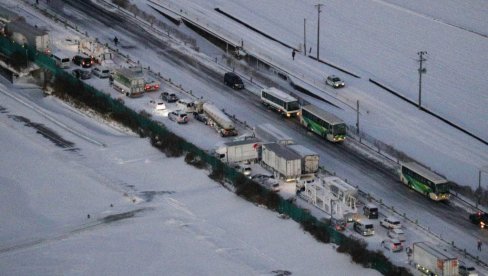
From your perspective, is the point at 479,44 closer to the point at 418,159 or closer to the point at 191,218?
the point at 418,159

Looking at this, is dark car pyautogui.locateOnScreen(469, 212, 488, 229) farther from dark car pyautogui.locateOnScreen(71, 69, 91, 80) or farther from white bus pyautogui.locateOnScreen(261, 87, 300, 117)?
dark car pyautogui.locateOnScreen(71, 69, 91, 80)

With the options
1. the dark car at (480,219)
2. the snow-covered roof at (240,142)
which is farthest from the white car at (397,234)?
the snow-covered roof at (240,142)

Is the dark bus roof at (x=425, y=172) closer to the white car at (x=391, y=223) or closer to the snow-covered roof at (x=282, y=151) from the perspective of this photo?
the white car at (x=391, y=223)

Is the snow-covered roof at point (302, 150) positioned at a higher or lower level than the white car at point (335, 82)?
higher

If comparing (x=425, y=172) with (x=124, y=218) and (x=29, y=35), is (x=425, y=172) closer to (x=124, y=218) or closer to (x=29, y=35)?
(x=124, y=218)

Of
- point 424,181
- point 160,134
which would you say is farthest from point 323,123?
point 160,134

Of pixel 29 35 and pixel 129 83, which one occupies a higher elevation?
pixel 29 35
